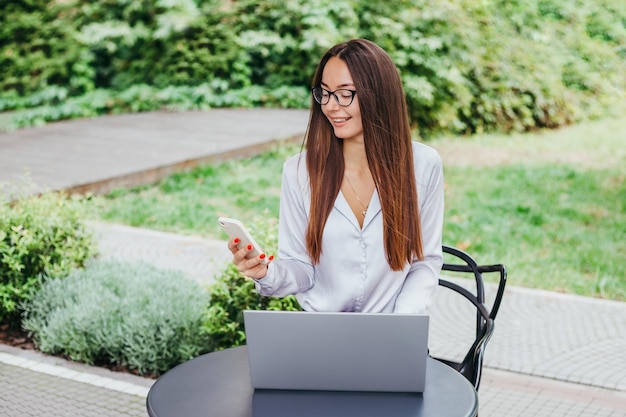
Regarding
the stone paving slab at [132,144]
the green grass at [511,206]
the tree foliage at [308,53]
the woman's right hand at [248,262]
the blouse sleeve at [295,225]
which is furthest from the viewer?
the tree foliage at [308,53]

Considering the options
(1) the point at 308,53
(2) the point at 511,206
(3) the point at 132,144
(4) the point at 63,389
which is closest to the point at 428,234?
(4) the point at 63,389

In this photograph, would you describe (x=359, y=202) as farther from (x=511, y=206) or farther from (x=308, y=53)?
(x=308, y=53)

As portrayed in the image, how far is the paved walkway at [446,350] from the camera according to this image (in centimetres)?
410

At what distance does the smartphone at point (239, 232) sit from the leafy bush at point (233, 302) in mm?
1998

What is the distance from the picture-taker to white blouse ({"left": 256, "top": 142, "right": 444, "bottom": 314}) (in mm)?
2672

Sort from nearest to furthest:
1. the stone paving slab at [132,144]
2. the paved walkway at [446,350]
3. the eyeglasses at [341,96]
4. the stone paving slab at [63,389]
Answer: the eyeglasses at [341,96] → the stone paving slab at [63,389] → the paved walkway at [446,350] → the stone paving slab at [132,144]

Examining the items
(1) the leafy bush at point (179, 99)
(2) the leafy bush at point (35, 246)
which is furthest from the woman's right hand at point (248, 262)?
(1) the leafy bush at point (179, 99)

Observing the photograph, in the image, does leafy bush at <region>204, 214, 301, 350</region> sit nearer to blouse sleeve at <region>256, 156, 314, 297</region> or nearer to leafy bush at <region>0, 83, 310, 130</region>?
blouse sleeve at <region>256, 156, 314, 297</region>

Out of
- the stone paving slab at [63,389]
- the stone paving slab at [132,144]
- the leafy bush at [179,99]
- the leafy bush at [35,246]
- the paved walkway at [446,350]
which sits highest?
the leafy bush at [35,246]

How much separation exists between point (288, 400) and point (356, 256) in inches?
24.2

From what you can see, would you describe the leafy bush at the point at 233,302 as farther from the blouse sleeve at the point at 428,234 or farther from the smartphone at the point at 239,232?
the smartphone at the point at 239,232

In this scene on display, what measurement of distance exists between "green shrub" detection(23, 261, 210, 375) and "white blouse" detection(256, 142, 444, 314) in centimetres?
183

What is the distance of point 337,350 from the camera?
2170 millimetres

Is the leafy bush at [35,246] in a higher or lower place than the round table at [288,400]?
lower
